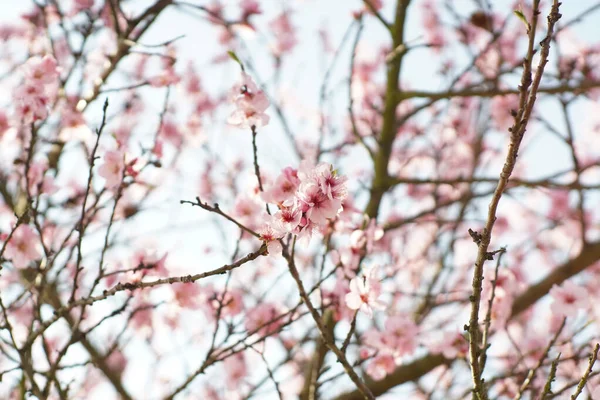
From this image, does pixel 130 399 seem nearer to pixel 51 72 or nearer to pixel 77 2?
pixel 51 72

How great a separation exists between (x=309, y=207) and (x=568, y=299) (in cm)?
170

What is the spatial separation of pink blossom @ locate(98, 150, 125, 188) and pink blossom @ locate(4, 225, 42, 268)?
0.42 metres

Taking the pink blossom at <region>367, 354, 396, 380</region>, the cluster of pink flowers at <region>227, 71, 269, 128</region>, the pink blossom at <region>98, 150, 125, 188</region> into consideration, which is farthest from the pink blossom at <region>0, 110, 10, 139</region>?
the pink blossom at <region>367, 354, 396, 380</region>

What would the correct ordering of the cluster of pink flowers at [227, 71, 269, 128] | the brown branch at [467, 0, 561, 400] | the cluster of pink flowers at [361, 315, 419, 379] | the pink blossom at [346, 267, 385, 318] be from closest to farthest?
1. the brown branch at [467, 0, 561, 400]
2. the cluster of pink flowers at [227, 71, 269, 128]
3. the pink blossom at [346, 267, 385, 318]
4. the cluster of pink flowers at [361, 315, 419, 379]

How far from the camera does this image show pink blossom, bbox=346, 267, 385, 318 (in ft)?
6.68

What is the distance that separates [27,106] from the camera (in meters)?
2.37

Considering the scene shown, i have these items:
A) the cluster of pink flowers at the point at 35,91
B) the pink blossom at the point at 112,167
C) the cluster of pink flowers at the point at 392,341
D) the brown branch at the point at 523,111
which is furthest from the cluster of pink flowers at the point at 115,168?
the brown branch at the point at 523,111

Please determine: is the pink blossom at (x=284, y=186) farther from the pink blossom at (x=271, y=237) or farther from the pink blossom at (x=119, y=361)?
the pink blossom at (x=119, y=361)

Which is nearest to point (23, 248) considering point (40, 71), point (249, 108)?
point (40, 71)

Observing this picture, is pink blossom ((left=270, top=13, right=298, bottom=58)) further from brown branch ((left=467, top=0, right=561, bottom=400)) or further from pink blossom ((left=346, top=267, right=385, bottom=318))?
brown branch ((left=467, top=0, right=561, bottom=400))

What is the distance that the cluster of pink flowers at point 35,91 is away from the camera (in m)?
2.34

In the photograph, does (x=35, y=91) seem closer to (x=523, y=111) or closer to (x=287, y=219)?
(x=287, y=219)

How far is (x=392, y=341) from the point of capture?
2.65m

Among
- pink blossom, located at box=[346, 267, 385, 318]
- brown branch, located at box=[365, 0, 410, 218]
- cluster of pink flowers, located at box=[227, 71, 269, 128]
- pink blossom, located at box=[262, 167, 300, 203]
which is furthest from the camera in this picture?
brown branch, located at box=[365, 0, 410, 218]
